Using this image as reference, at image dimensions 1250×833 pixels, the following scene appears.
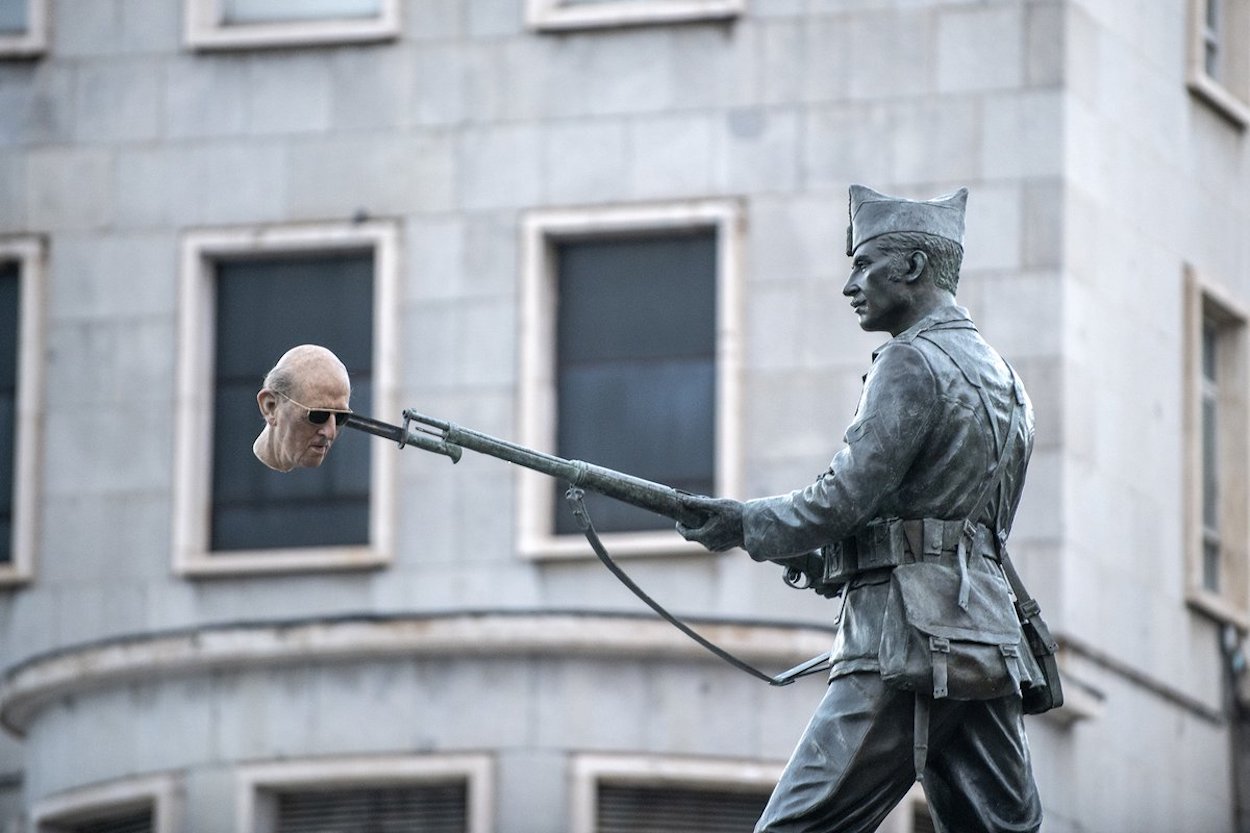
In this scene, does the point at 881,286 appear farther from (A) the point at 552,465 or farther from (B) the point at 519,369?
(B) the point at 519,369

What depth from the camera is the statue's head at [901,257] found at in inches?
574

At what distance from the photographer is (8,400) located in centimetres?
3447

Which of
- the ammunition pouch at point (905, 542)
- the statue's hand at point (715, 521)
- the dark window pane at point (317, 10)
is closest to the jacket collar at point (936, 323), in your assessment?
the ammunition pouch at point (905, 542)

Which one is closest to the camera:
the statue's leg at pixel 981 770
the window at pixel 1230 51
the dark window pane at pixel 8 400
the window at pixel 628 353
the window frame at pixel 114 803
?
the statue's leg at pixel 981 770

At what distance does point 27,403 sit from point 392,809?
17.0ft

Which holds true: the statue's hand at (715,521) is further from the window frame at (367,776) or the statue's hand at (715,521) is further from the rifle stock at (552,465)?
the window frame at (367,776)

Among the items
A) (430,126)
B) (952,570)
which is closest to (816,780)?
(952,570)

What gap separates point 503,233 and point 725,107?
6.89 feet

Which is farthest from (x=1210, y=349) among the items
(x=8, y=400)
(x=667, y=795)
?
(x=8, y=400)

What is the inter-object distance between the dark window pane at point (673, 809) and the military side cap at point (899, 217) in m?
16.7

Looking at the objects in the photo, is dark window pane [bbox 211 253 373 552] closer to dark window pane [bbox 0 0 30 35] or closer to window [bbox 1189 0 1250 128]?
Result: dark window pane [bbox 0 0 30 35]

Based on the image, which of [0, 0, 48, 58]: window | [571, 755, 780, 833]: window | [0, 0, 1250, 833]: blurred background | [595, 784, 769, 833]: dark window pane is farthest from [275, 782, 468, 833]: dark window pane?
[0, 0, 48, 58]: window

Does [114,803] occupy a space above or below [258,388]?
below

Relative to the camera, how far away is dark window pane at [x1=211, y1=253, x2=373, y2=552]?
3312 centimetres
